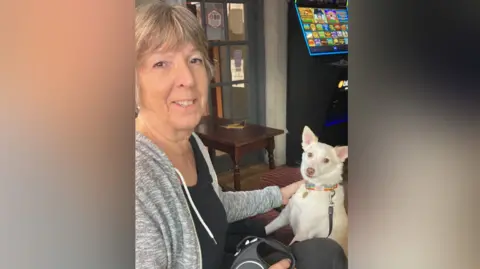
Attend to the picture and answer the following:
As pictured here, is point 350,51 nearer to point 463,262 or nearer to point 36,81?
point 463,262

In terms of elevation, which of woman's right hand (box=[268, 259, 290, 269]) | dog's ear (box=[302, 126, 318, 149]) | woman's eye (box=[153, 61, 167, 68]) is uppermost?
woman's eye (box=[153, 61, 167, 68])

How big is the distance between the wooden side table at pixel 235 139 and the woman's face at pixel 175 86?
31 mm

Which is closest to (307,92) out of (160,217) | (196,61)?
(196,61)

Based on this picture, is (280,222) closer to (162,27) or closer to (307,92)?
(307,92)

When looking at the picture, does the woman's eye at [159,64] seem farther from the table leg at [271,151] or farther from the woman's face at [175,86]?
the table leg at [271,151]

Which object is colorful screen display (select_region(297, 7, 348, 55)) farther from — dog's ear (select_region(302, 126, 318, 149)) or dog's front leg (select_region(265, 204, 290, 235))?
dog's front leg (select_region(265, 204, 290, 235))

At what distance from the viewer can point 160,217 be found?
0.72 meters

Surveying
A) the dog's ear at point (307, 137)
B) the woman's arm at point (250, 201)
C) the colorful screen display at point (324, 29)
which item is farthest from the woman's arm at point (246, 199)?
Answer: the colorful screen display at point (324, 29)

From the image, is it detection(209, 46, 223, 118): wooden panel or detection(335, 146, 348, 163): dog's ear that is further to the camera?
detection(209, 46, 223, 118): wooden panel

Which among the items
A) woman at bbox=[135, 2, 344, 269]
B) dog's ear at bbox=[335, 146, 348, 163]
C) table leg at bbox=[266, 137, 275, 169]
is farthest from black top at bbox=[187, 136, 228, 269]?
dog's ear at bbox=[335, 146, 348, 163]

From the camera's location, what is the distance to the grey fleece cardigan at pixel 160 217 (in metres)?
0.71

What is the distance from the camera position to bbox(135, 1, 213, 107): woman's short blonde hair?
69 cm

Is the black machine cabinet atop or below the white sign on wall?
below

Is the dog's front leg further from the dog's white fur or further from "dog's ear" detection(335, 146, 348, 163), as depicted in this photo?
"dog's ear" detection(335, 146, 348, 163)
